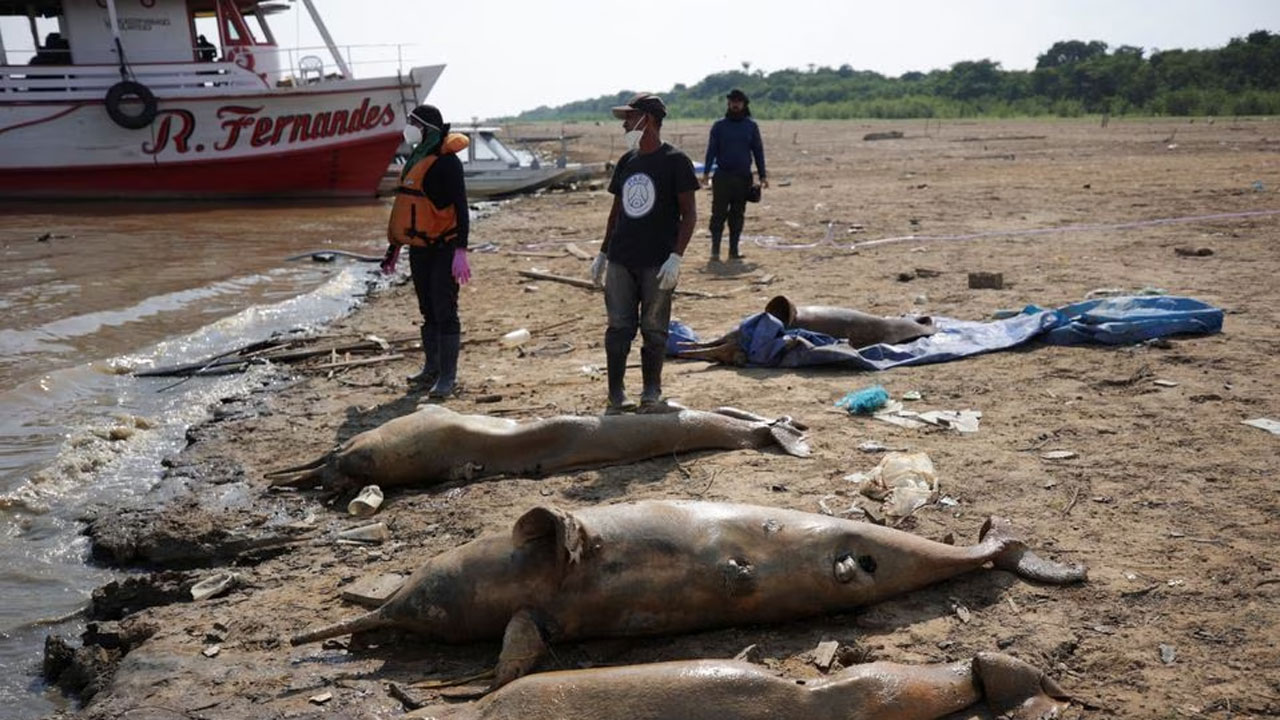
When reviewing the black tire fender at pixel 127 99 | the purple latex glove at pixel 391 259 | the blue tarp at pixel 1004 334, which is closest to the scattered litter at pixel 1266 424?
the blue tarp at pixel 1004 334

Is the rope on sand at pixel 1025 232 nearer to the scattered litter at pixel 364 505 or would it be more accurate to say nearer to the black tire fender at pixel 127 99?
the scattered litter at pixel 364 505

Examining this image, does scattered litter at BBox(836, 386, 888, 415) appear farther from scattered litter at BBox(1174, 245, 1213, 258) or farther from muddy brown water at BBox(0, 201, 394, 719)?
scattered litter at BBox(1174, 245, 1213, 258)

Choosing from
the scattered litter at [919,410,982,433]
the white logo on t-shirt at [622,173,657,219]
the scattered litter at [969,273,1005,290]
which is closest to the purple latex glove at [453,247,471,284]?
the white logo on t-shirt at [622,173,657,219]

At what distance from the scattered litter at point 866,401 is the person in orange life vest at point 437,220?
270 cm

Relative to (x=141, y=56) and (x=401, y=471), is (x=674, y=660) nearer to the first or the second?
(x=401, y=471)

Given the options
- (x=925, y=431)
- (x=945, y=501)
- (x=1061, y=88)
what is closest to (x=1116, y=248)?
(x=925, y=431)

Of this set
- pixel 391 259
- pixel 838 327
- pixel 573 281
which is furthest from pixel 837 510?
pixel 573 281

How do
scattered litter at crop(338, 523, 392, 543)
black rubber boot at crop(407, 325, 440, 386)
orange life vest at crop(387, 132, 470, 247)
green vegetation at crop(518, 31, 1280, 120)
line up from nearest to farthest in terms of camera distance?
scattered litter at crop(338, 523, 392, 543) → orange life vest at crop(387, 132, 470, 247) → black rubber boot at crop(407, 325, 440, 386) → green vegetation at crop(518, 31, 1280, 120)

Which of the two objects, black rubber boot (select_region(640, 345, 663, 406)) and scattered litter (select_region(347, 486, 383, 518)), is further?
black rubber boot (select_region(640, 345, 663, 406))

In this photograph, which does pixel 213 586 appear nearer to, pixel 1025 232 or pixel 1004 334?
pixel 1004 334

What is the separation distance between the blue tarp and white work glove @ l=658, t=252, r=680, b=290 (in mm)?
1617

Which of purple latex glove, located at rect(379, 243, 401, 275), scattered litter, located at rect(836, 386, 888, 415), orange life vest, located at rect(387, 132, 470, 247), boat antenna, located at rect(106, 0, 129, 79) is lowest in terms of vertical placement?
scattered litter, located at rect(836, 386, 888, 415)

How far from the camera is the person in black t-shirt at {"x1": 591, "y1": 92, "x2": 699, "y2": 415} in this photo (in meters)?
Answer: 6.26

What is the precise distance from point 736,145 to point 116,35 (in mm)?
14048
